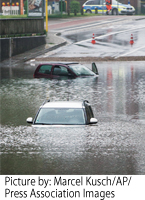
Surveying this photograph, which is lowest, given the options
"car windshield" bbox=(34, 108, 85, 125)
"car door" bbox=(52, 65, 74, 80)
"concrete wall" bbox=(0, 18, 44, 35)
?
"car door" bbox=(52, 65, 74, 80)

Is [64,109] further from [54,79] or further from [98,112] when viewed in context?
[54,79]

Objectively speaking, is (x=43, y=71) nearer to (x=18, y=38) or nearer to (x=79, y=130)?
(x=18, y=38)

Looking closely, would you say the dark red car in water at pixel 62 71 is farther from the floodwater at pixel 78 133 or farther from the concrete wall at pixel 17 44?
the concrete wall at pixel 17 44

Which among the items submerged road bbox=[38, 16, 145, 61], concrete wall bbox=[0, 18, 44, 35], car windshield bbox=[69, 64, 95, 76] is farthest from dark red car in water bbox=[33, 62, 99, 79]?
concrete wall bbox=[0, 18, 44, 35]

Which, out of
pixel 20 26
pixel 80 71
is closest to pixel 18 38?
pixel 20 26

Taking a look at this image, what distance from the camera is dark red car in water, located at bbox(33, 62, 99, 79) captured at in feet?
97.5

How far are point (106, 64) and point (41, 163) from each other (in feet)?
87.6

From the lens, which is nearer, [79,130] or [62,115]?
[79,130]

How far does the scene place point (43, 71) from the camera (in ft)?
99.6

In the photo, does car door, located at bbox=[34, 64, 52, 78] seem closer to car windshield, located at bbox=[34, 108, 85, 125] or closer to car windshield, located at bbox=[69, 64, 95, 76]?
car windshield, located at bbox=[69, 64, 95, 76]

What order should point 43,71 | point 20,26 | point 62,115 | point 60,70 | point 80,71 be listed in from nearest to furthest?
point 62,115, point 60,70, point 80,71, point 43,71, point 20,26

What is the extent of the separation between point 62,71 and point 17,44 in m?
13.1

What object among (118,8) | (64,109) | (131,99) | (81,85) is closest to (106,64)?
(81,85)

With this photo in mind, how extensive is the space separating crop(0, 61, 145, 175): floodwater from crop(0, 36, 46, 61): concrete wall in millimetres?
11023
